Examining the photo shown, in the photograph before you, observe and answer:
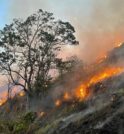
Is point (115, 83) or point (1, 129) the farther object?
point (115, 83)

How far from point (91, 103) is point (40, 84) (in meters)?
27.4

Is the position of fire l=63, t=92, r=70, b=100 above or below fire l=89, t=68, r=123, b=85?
below

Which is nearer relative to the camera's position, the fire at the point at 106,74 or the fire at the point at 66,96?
the fire at the point at 106,74

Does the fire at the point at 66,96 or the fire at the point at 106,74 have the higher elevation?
the fire at the point at 106,74

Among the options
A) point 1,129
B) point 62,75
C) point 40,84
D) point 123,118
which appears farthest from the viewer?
point 62,75

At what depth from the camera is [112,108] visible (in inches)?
894

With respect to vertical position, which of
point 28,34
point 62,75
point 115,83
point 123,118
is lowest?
point 123,118

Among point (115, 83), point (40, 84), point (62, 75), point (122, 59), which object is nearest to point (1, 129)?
point (115, 83)

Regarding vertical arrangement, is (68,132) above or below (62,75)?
below

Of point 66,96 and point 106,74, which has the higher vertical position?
point 106,74

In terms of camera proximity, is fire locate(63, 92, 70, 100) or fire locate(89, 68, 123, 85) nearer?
fire locate(89, 68, 123, 85)

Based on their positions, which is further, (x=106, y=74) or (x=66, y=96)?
(x=66, y=96)

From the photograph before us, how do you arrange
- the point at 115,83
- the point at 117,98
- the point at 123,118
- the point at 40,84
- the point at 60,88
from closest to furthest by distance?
the point at 123,118 < the point at 117,98 < the point at 115,83 < the point at 40,84 < the point at 60,88

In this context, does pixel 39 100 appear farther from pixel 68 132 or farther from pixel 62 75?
pixel 68 132
